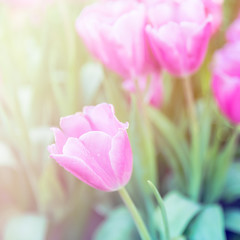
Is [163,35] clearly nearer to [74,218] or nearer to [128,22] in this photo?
[128,22]

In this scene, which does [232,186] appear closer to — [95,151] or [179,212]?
[179,212]

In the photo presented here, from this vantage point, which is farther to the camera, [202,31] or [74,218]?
[74,218]

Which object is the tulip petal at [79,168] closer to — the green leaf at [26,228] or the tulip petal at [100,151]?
the tulip petal at [100,151]

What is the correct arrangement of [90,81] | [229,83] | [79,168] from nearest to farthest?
[79,168] → [229,83] → [90,81]

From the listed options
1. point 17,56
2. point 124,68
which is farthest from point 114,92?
point 17,56

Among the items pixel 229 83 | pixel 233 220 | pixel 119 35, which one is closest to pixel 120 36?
pixel 119 35

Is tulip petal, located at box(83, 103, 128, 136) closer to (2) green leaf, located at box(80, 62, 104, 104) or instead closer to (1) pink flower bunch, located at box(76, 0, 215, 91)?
(1) pink flower bunch, located at box(76, 0, 215, 91)

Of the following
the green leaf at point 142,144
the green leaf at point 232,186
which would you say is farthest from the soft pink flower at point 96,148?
the green leaf at point 232,186
